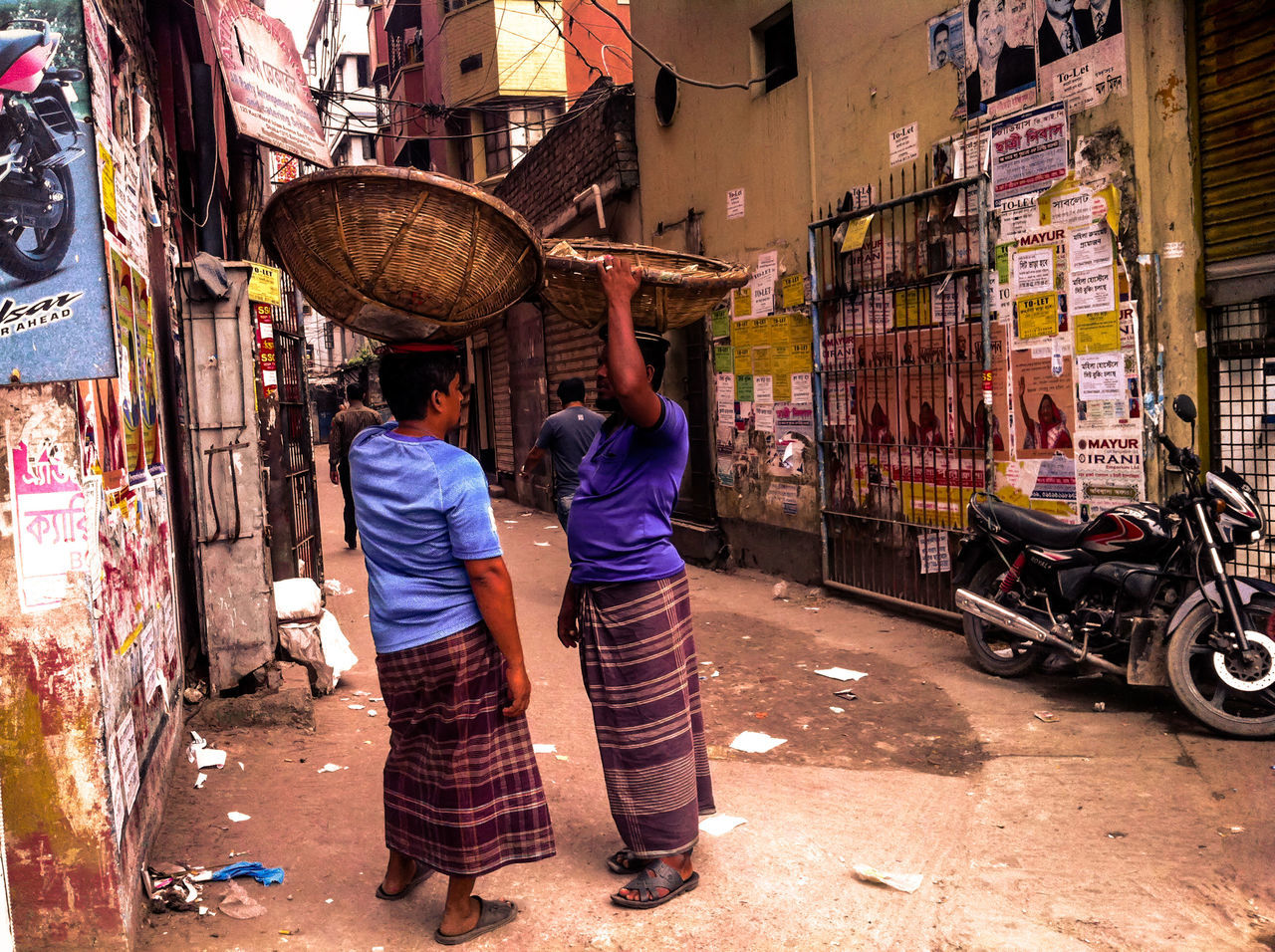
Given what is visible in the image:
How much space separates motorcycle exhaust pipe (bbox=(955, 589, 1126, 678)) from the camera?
15.8 ft

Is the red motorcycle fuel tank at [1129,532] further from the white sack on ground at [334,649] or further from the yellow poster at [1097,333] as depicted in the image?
the white sack on ground at [334,649]


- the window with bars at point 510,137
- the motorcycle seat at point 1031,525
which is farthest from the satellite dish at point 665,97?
the window with bars at point 510,137

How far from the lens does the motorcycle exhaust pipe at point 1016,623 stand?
480cm

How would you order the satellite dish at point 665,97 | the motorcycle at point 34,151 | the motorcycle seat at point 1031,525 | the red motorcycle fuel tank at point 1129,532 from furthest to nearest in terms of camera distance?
the satellite dish at point 665,97 → the motorcycle seat at point 1031,525 → the red motorcycle fuel tank at point 1129,532 → the motorcycle at point 34,151

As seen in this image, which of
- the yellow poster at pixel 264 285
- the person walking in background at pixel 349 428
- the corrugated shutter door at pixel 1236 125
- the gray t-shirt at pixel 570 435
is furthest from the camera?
the person walking in background at pixel 349 428

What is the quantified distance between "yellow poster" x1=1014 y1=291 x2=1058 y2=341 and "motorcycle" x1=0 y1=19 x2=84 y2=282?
4.74 m

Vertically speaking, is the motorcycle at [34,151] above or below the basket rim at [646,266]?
above

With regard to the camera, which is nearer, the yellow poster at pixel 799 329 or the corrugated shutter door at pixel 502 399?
the yellow poster at pixel 799 329

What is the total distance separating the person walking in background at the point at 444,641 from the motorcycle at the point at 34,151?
90 cm

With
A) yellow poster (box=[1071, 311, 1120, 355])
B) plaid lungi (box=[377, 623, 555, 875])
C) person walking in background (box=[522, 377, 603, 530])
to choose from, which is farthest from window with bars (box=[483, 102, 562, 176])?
plaid lungi (box=[377, 623, 555, 875])

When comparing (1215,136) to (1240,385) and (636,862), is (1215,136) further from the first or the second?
(636,862)

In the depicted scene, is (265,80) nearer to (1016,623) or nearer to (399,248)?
(399,248)

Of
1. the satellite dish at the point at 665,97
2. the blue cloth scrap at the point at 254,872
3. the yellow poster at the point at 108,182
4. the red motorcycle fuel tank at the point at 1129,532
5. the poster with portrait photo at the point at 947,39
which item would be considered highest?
the satellite dish at the point at 665,97

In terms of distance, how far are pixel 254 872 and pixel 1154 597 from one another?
3.92 meters
